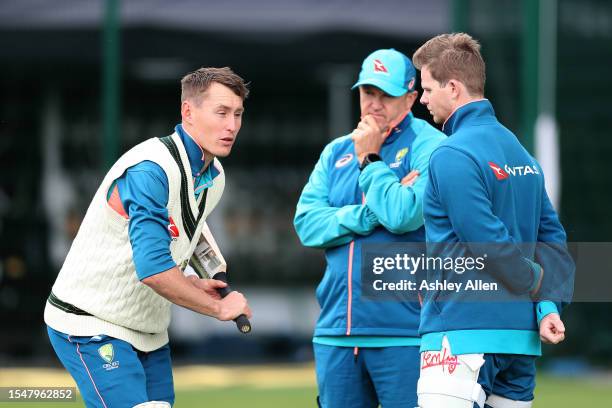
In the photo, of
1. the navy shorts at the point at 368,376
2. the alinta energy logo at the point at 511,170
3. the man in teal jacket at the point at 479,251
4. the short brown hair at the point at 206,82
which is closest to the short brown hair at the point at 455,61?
the man in teal jacket at the point at 479,251

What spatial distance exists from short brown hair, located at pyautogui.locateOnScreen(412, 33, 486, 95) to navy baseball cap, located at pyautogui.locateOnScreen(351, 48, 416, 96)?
89cm

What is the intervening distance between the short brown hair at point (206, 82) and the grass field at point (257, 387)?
166 inches

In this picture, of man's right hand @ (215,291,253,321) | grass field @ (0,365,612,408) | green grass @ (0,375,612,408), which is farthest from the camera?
grass field @ (0,365,612,408)

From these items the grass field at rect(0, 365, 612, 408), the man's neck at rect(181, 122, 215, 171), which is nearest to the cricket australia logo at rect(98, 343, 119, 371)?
the man's neck at rect(181, 122, 215, 171)

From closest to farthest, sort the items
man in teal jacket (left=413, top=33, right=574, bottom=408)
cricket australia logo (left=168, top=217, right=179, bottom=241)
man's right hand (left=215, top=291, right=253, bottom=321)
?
man in teal jacket (left=413, top=33, right=574, bottom=408), man's right hand (left=215, top=291, right=253, bottom=321), cricket australia logo (left=168, top=217, right=179, bottom=241)

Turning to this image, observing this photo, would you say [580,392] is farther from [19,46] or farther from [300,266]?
[19,46]

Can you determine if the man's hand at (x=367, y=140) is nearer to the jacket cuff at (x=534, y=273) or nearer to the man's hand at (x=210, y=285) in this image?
→ the man's hand at (x=210, y=285)

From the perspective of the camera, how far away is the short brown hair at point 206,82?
192 inches

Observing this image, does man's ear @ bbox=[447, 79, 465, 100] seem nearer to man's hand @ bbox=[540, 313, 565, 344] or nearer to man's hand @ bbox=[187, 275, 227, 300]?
man's hand @ bbox=[540, 313, 565, 344]

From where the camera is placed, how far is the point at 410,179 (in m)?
5.27

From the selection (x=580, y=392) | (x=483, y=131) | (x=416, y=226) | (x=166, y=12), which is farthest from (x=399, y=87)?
(x=166, y=12)

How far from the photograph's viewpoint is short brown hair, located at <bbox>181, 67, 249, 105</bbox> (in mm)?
4879

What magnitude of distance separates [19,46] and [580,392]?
19.8ft

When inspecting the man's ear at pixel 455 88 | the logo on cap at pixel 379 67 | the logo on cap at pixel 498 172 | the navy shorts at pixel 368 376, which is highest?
the logo on cap at pixel 379 67
